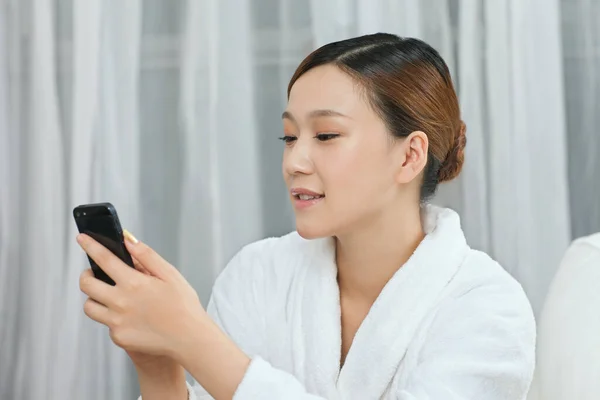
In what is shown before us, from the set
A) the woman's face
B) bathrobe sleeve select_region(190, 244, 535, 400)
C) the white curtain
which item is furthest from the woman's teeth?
the white curtain

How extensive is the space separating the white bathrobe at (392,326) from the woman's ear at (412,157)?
4.2 inches

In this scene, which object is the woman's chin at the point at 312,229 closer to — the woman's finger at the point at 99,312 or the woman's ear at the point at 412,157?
the woman's ear at the point at 412,157

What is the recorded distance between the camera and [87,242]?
1003mm

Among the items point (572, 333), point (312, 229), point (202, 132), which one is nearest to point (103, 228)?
point (312, 229)

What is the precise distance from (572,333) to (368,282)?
0.31m

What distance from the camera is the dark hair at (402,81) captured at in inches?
46.4

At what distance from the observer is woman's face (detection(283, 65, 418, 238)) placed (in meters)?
1.15

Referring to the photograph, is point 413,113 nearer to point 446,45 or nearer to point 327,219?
point 327,219

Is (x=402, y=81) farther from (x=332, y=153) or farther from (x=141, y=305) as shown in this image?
(x=141, y=305)

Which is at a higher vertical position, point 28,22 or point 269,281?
point 28,22

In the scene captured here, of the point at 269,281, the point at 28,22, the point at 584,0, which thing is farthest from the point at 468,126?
the point at 28,22

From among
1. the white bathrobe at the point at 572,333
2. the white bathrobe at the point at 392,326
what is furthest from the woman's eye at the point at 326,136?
the white bathrobe at the point at 572,333

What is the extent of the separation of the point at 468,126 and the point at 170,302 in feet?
3.41

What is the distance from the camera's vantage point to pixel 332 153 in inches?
45.2
